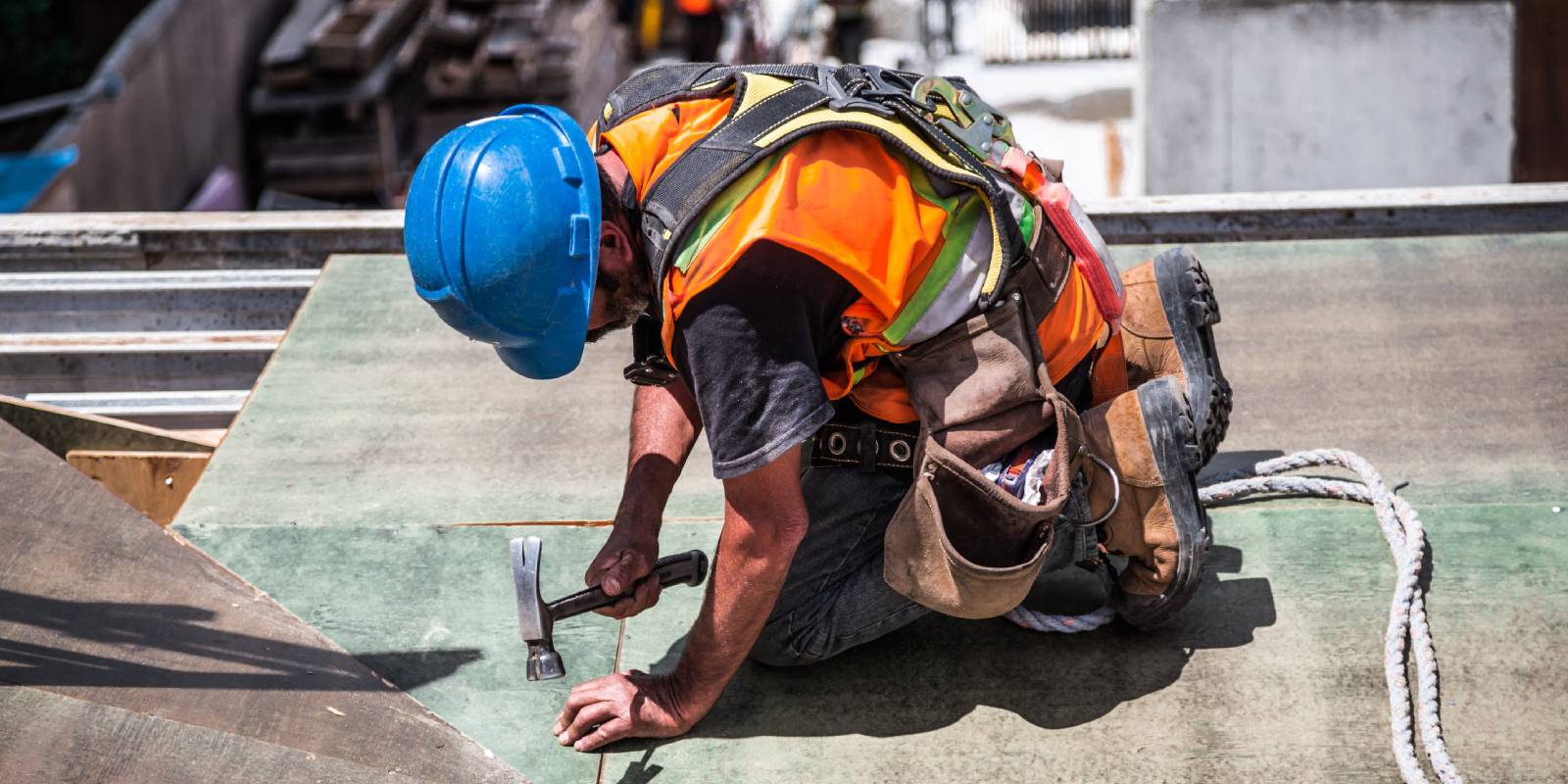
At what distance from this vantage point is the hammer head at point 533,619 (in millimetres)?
2580

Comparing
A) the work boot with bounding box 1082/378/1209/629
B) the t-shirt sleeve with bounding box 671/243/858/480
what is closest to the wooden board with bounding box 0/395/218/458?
the t-shirt sleeve with bounding box 671/243/858/480

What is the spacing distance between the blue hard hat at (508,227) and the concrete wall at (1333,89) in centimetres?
659

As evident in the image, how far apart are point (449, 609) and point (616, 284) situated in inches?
36.8

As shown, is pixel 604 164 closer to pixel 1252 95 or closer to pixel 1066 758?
pixel 1066 758

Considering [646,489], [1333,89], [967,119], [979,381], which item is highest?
[967,119]

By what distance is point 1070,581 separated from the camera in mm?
3131

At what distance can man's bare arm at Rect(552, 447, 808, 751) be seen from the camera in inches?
95.6

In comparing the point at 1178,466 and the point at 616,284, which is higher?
the point at 616,284

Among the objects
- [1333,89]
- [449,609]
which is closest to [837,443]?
[449,609]

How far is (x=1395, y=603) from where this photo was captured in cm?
282

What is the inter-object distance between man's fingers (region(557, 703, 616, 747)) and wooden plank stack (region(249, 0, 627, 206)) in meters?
9.65

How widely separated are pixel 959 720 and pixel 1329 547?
959 mm

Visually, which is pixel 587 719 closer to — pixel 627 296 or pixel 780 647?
pixel 780 647

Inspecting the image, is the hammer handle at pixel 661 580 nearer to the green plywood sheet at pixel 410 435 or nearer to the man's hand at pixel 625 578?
the man's hand at pixel 625 578
